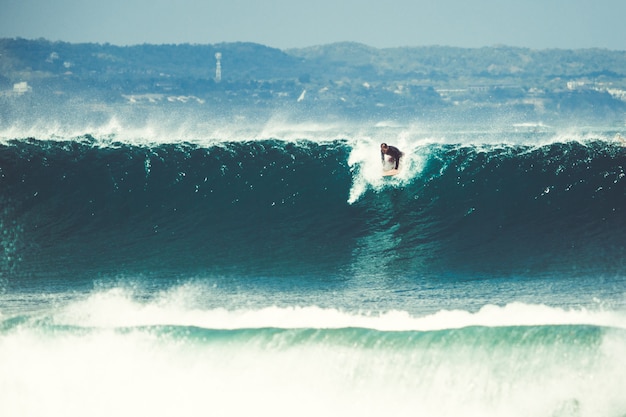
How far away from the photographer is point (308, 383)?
31.5 ft

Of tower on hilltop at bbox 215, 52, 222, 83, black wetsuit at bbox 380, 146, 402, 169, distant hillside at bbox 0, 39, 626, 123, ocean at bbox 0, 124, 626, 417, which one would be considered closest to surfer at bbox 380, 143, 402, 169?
black wetsuit at bbox 380, 146, 402, 169

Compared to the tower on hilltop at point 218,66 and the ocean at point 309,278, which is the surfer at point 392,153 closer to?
the ocean at point 309,278

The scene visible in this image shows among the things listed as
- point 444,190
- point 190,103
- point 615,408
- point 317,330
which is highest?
point 190,103

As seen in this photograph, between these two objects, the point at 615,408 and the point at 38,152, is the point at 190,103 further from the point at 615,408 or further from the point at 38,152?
the point at 615,408

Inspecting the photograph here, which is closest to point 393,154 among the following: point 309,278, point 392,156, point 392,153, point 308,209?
point 392,153

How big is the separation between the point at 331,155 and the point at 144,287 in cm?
773

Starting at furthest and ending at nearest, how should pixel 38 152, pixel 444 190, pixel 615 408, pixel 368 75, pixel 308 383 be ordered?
1. pixel 368 75
2. pixel 38 152
3. pixel 444 190
4. pixel 308 383
5. pixel 615 408

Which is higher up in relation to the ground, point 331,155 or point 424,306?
point 331,155

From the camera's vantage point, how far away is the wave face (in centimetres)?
1377

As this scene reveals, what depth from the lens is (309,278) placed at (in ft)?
42.5

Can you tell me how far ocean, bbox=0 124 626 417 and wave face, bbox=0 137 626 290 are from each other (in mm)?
56

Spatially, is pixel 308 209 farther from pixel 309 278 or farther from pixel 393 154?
pixel 309 278

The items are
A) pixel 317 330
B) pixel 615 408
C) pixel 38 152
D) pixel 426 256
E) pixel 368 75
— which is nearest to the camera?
pixel 615 408

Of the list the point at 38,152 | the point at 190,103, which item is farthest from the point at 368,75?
the point at 38,152
